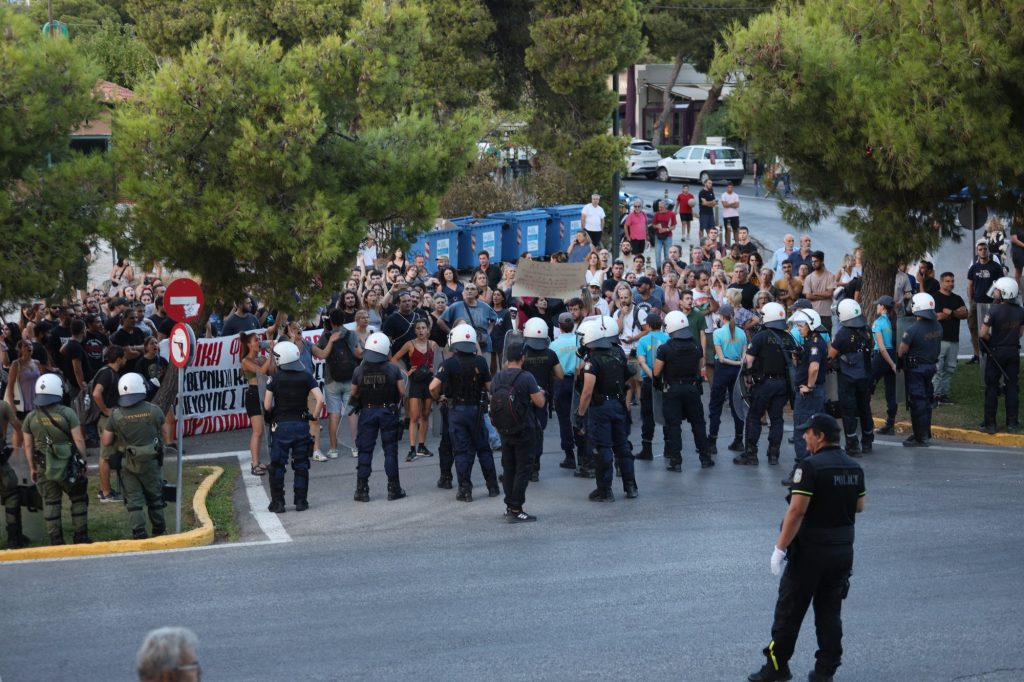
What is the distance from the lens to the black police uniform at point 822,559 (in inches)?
309

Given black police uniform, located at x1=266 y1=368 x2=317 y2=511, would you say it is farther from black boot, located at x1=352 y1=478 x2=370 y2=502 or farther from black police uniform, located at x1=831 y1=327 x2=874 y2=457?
black police uniform, located at x1=831 y1=327 x2=874 y2=457

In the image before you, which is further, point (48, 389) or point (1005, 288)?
point (1005, 288)

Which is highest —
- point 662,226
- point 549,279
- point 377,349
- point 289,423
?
point 662,226

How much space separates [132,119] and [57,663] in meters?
8.12

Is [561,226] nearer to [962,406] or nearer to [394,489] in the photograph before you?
[962,406]

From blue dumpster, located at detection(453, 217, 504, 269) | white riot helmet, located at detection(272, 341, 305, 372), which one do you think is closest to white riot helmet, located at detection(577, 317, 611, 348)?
white riot helmet, located at detection(272, 341, 305, 372)

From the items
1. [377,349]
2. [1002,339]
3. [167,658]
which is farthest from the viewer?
[1002,339]

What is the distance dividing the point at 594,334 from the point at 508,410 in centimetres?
141

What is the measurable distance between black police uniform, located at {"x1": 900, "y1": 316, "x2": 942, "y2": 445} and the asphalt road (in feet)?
6.17

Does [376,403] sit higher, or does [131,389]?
[131,389]

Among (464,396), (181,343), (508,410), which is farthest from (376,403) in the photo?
(181,343)

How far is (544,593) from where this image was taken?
9.88 metres

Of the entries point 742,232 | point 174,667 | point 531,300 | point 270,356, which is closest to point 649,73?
point 742,232

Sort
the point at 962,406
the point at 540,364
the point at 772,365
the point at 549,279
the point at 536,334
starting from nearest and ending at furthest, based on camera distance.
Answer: the point at 536,334, the point at 540,364, the point at 772,365, the point at 962,406, the point at 549,279
